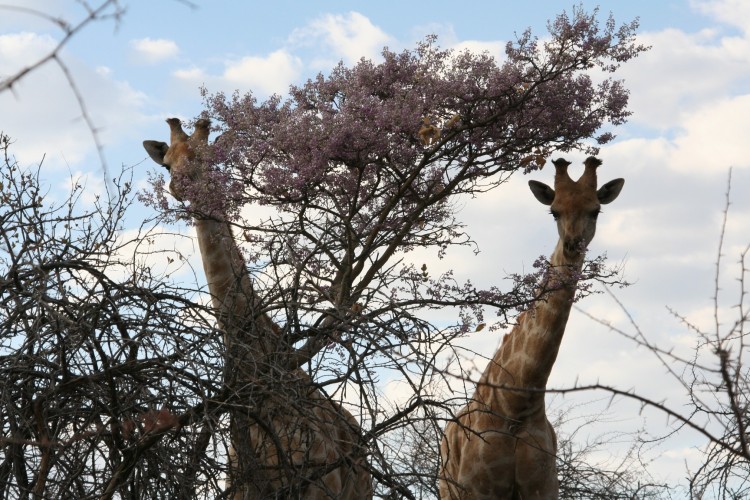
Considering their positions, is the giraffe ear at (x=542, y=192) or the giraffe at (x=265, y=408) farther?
the giraffe ear at (x=542, y=192)

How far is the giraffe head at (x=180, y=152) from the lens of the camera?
9727 millimetres

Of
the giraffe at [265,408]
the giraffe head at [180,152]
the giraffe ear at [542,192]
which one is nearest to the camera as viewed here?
the giraffe at [265,408]

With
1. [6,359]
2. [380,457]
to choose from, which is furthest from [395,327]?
[6,359]

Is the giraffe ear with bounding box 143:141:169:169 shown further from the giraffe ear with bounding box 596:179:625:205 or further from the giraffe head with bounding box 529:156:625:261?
the giraffe ear with bounding box 596:179:625:205

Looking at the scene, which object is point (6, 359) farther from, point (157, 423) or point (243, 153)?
point (243, 153)

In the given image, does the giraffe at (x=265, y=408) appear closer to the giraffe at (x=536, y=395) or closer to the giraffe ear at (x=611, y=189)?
the giraffe at (x=536, y=395)

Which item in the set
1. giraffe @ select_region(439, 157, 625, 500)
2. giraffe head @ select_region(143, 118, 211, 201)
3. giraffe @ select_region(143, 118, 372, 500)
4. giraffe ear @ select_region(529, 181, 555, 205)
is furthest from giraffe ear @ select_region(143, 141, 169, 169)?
giraffe @ select_region(439, 157, 625, 500)

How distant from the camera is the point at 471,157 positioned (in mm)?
11188

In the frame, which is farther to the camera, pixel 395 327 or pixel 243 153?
pixel 243 153

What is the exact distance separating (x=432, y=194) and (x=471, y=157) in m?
0.63

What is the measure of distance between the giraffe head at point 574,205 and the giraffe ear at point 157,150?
3259mm

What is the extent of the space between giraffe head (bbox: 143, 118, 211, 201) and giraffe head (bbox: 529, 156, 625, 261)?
2.94 m

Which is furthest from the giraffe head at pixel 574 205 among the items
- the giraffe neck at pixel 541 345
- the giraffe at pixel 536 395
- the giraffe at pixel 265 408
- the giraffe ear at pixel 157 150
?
the giraffe ear at pixel 157 150

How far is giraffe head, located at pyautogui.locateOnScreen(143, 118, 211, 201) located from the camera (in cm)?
973
